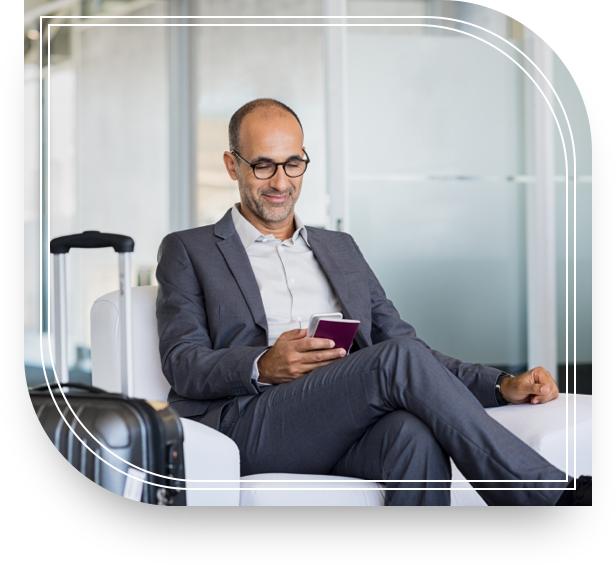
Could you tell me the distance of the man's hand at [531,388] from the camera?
65.7 inches

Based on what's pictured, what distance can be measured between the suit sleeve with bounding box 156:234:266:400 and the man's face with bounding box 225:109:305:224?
255 millimetres

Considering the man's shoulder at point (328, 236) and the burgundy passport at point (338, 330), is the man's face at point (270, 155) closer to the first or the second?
the man's shoulder at point (328, 236)

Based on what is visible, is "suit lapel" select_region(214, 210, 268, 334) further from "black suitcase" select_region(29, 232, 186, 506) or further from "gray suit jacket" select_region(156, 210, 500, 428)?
"black suitcase" select_region(29, 232, 186, 506)

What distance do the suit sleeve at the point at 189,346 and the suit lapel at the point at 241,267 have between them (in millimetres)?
101

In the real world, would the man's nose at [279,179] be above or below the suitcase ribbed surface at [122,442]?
above

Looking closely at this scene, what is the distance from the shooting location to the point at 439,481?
4.63 ft

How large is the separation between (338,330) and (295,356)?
0.36 ft

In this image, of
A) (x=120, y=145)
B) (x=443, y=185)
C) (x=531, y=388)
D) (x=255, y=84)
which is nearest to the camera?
(x=531, y=388)

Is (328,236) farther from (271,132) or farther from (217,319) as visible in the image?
(217,319)

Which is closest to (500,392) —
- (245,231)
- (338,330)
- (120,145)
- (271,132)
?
(338,330)

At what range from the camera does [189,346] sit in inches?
66.1

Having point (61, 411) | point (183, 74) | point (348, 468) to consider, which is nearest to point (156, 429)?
point (61, 411)

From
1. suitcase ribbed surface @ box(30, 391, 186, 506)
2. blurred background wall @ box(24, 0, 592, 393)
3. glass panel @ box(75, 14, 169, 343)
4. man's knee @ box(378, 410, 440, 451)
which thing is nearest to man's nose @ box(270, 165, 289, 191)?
man's knee @ box(378, 410, 440, 451)

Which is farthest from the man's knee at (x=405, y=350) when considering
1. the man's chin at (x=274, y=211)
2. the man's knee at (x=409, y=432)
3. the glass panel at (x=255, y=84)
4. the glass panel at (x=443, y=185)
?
the glass panel at (x=255, y=84)
